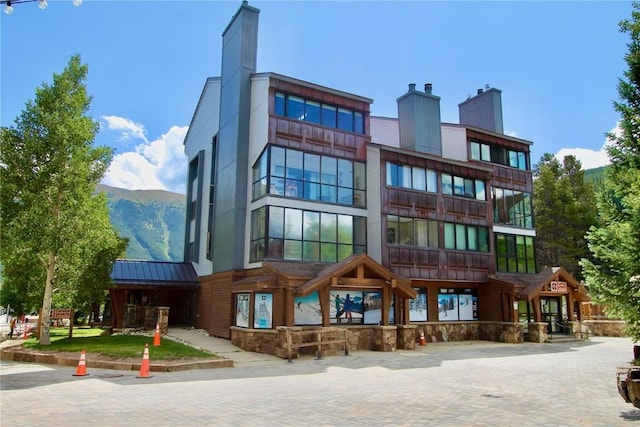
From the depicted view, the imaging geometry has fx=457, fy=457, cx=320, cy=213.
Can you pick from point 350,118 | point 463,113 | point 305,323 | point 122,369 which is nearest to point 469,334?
point 305,323

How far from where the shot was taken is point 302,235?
70.7 ft

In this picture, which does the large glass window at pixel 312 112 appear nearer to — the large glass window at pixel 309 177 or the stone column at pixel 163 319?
the large glass window at pixel 309 177

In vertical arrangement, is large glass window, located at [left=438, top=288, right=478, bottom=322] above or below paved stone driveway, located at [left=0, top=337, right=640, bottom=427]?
above

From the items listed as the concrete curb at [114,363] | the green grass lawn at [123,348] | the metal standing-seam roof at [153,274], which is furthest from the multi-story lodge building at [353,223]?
the concrete curb at [114,363]

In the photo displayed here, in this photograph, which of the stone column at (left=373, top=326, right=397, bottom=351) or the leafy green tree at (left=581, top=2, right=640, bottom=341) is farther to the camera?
the stone column at (left=373, top=326, right=397, bottom=351)

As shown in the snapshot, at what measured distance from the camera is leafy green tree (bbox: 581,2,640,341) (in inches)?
384

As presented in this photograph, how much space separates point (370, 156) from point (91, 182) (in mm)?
13525

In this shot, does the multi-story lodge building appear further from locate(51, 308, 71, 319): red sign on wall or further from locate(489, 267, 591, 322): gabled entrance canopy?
locate(51, 308, 71, 319): red sign on wall

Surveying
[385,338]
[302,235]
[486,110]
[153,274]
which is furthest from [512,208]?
[153,274]

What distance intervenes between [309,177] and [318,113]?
3.47 metres

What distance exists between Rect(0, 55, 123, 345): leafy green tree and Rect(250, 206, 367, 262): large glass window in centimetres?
→ 695

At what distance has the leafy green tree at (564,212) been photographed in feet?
134

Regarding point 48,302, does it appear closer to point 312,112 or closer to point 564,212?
point 312,112

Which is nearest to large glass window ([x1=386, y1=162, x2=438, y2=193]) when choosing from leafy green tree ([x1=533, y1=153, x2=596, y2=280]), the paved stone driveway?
the paved stone driveway
